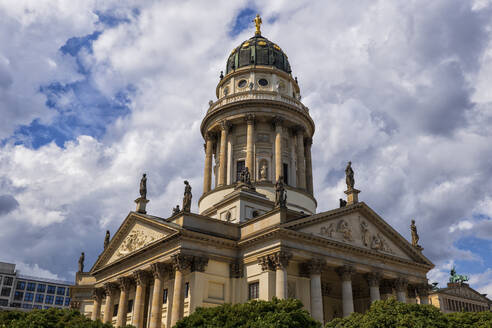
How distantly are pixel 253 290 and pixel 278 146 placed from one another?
1885cm

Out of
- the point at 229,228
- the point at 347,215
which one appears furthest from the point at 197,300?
the point at 347,215

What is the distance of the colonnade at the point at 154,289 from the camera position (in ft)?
113

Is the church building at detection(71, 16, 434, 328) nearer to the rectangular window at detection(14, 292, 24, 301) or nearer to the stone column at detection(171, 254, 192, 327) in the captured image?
the stone column at detection(171, 254, 192, 327)

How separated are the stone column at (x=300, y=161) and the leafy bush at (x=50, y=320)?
2810cm

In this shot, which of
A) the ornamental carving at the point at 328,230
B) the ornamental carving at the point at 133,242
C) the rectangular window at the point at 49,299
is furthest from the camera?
the rectangular window at the point at 49,299

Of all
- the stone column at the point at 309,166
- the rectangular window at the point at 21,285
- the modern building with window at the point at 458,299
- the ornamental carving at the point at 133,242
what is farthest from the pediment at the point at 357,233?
the rectangular window at the point at 21,285

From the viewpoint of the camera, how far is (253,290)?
35469 millimetres

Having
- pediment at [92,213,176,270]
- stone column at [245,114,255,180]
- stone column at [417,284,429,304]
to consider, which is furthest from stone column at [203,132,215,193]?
stone column at [417,284,429,304]

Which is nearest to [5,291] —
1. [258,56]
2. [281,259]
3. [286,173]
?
[258,56]

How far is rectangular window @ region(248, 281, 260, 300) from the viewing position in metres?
35.0

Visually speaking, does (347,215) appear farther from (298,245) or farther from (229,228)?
(229,228)

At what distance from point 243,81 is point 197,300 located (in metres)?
29.9

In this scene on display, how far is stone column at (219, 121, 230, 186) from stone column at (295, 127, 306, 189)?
8.10m

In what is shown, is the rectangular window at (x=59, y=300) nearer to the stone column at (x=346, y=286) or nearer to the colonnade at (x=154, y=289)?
the colonnade at (x=154, y=289)
